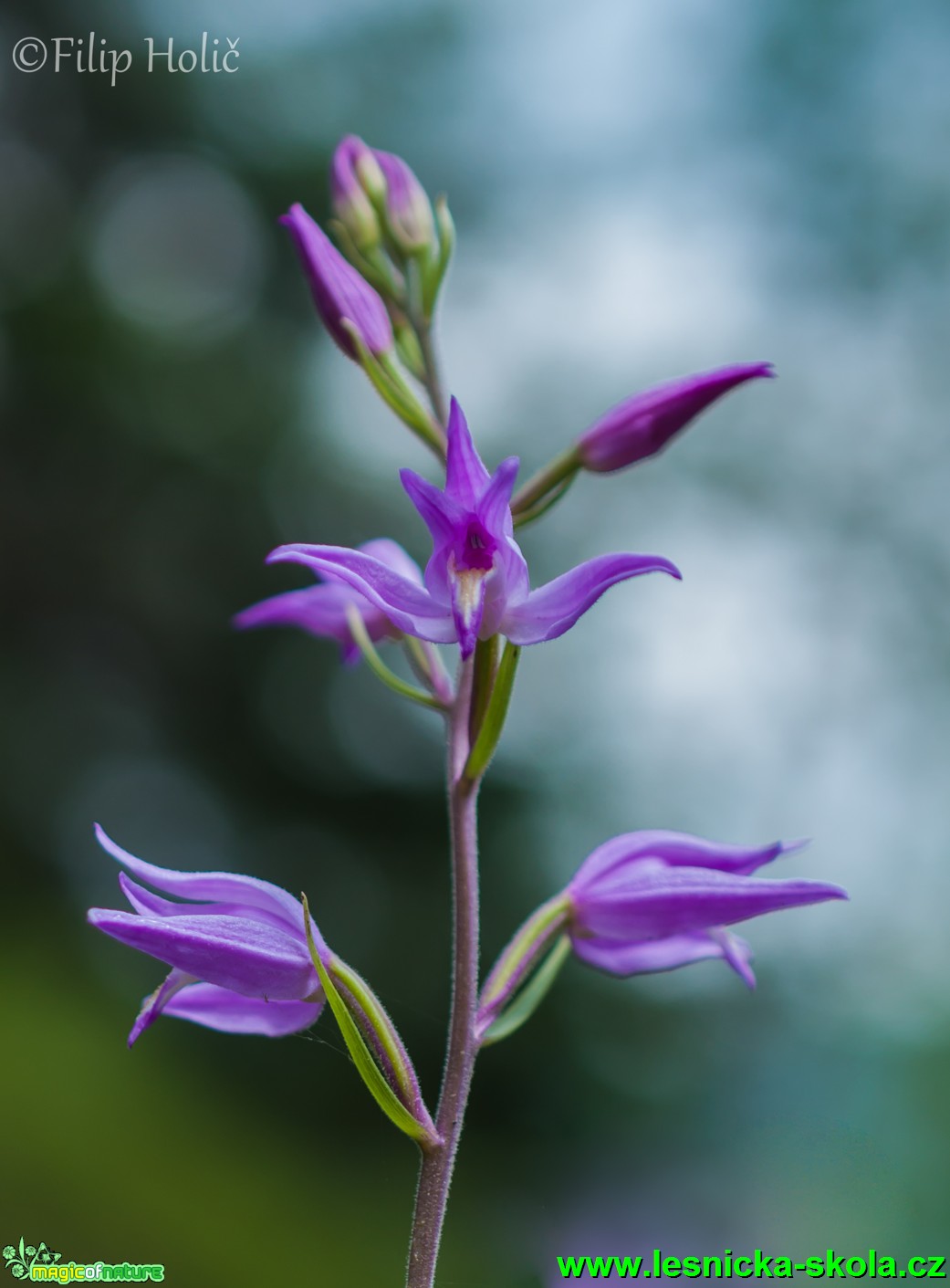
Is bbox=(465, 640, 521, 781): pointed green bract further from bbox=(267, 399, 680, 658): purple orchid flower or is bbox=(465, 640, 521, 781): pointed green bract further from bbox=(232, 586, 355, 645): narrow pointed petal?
bbox=(232, 586, 355, 645): narrow pointed petal

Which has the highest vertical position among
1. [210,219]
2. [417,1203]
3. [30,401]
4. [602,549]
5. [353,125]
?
[353,125]

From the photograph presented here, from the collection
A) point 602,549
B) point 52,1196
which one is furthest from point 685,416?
point 602,549

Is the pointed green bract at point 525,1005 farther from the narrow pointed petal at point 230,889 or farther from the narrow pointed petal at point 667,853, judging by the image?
the narrow pointed petal at point 230,889

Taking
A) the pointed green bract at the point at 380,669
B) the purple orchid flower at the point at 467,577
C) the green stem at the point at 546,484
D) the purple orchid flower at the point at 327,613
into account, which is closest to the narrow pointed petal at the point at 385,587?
the purple orchid flower at the point at 467,577

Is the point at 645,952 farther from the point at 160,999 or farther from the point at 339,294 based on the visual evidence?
the point at 339,294

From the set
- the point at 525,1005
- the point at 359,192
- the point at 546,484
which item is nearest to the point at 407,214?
the point at 359,192

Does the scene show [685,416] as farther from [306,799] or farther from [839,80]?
[839,80]

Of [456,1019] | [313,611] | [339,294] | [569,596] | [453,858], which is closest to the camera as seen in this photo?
[569,596]
